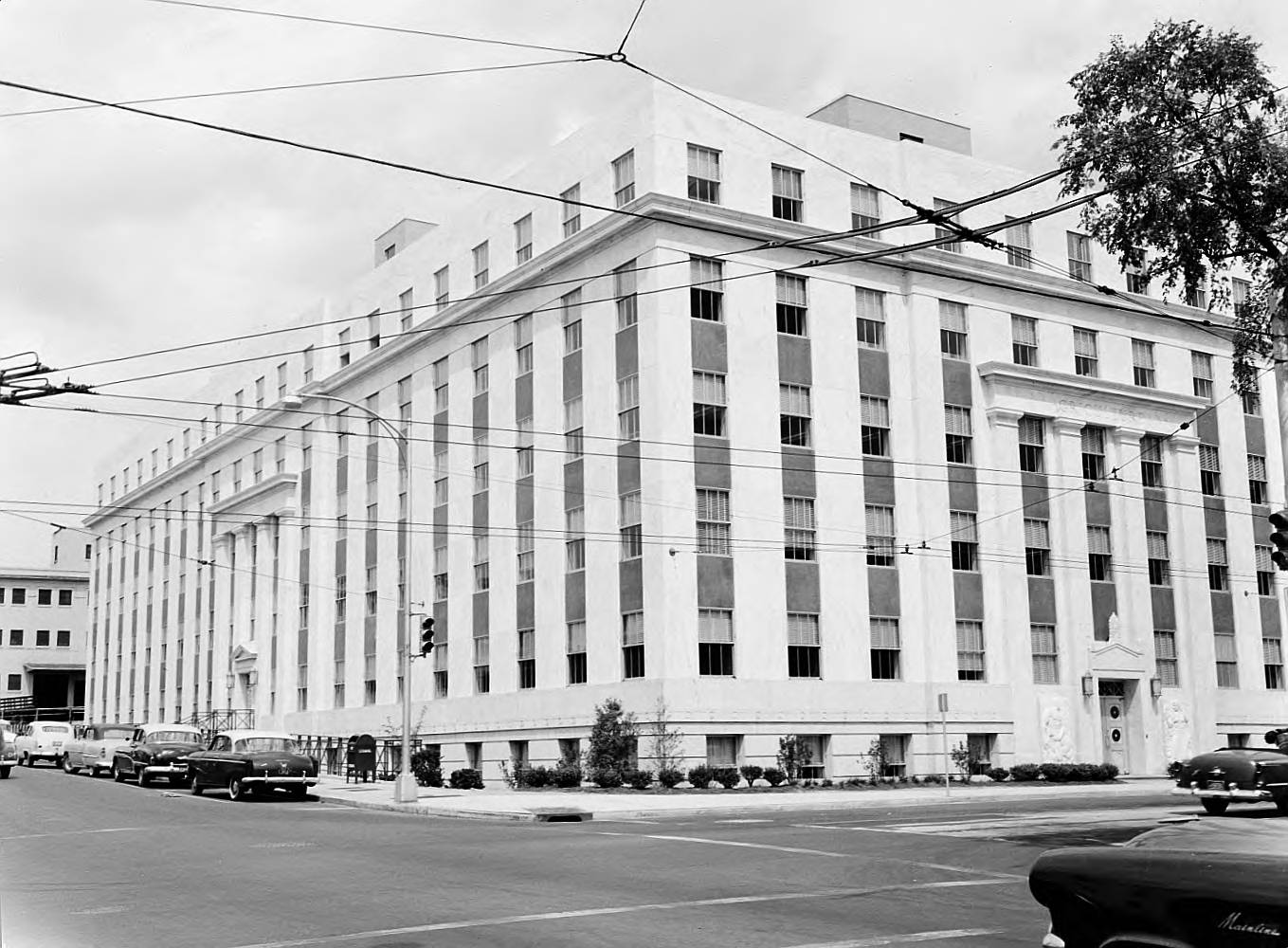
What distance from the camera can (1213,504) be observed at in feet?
179

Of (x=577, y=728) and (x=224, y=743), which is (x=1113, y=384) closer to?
(x=577, y=728)

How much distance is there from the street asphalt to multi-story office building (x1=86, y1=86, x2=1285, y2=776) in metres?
16.2

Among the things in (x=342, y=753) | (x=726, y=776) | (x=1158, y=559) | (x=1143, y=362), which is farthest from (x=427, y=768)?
(x=1143, y=362)

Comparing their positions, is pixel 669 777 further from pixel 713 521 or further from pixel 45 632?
pixel 45 632

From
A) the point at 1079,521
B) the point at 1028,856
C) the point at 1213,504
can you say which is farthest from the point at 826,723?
the point at 1028,856

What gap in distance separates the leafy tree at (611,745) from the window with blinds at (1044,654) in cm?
1558

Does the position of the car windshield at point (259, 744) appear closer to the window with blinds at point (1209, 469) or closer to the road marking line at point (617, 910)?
the road marking line at point (617, 910)

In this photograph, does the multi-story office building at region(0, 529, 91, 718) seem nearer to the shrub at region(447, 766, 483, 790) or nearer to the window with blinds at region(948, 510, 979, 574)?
the shrub at region(447, 766, 483, 790)

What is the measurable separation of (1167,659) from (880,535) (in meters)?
13.8

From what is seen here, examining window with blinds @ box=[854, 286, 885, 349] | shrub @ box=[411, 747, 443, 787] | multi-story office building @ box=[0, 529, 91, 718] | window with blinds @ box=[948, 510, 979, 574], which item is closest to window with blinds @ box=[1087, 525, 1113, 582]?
window with blinds @ box=[948, 510, 979, 574]

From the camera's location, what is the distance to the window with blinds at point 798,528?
44.0m

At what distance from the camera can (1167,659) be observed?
5144 cm

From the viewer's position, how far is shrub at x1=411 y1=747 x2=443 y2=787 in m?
44.5

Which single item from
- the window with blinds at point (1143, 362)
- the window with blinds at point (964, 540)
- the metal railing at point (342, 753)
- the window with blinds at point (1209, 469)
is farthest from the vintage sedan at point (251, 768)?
the window with blinds at point (1209, 469)
